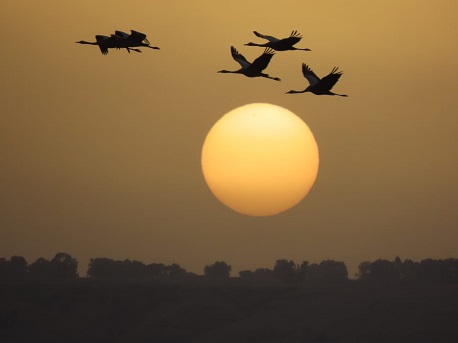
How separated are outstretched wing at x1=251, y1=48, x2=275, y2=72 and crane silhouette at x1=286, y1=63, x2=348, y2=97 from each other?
2647 millimetres

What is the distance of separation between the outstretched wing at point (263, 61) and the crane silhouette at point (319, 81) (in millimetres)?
2647

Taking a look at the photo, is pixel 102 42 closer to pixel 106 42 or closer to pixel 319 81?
pixel 106 42

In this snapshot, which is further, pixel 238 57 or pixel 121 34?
pixel 238 57

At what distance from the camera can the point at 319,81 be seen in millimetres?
64125

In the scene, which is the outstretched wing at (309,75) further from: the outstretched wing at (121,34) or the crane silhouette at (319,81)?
the outstretched wing at (121,34)

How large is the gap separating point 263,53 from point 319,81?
344cm

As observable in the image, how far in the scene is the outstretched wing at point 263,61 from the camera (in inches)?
2466

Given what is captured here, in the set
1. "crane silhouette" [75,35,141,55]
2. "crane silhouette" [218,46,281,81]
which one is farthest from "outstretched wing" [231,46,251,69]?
"crane silhouette" [75,35,141,55]

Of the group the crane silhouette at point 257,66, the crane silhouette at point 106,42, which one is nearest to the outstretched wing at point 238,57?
the crane silhouette at point 257,66

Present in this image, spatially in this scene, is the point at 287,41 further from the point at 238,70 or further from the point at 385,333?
the point at 385,333

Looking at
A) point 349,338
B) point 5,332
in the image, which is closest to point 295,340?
point 349,338

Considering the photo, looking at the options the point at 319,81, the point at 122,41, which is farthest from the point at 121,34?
the point at 319,81

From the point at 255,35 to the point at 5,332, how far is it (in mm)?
144531

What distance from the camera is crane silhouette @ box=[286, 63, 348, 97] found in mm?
61906
